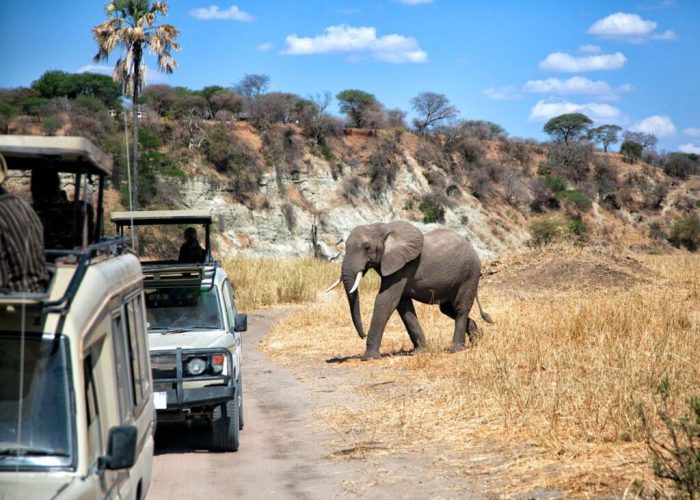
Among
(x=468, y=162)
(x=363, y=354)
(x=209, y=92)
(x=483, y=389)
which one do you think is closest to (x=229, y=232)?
(x=209, y=92)

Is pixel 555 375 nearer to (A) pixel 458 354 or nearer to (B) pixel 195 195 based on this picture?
(A) pixel 458 354

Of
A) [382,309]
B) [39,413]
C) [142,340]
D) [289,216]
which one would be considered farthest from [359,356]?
[289,216]

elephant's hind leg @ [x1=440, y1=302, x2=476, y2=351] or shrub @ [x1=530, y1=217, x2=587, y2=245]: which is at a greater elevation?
elephant's hind leg @ [x1=440, y1=302, x2=476, y2=351]

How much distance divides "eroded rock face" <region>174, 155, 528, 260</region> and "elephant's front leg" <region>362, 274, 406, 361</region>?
3080cm

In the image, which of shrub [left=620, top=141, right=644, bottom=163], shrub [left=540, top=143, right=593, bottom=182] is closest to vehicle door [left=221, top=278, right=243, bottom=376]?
shrub [left=540, top=143, right=593, bottom=182]

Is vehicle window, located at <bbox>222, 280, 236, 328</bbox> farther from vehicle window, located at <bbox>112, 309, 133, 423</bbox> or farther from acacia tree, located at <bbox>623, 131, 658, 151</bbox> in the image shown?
acacia tree, located at <bbox>623, 131, 658, 151</bbox>

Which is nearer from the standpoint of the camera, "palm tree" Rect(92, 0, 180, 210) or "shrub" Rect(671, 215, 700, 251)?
"palm tree" Rect(92, 0, 180, 210)

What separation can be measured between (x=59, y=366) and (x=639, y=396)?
6.13 metres

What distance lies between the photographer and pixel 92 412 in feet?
16.4

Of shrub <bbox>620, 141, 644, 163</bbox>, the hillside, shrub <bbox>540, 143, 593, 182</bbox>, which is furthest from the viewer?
shrub <bbox>620, 141, 644, 163</bbox>

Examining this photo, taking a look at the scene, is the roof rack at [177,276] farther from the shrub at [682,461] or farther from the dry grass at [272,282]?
the dry grass at [272,282]

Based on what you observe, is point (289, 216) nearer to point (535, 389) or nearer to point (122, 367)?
point (535, 389)

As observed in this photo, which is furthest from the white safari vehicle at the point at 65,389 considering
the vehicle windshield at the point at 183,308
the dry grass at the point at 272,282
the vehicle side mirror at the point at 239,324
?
the dry grass at the point at 272,282

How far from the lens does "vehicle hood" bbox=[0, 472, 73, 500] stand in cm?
445
